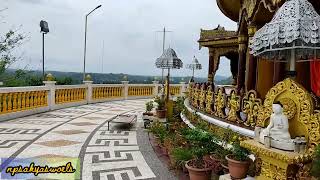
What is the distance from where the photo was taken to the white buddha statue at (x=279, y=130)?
3373 mm

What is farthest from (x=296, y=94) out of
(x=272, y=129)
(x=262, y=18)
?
(x=262, y=18)

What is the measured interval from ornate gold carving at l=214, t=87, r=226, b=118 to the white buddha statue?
7.21ft

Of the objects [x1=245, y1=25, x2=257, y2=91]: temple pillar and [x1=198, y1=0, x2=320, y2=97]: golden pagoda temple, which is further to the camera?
[x1=245, y1=25, x2=257, y2=91]: temple pillar

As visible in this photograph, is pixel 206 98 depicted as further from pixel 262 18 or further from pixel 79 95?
pixel 79 95

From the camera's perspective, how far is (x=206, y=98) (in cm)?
655

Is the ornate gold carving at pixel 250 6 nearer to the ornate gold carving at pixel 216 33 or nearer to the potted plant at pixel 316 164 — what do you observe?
the ornate gold carving at pixel 216 33

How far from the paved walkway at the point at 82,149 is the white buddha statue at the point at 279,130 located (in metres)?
2.12

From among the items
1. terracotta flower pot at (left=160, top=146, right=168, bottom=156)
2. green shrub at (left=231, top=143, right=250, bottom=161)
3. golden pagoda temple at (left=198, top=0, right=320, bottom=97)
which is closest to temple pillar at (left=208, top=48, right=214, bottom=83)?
golden pagoda temple at (left=198, top=0, right=320, bottom=97)

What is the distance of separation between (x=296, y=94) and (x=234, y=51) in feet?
26.1

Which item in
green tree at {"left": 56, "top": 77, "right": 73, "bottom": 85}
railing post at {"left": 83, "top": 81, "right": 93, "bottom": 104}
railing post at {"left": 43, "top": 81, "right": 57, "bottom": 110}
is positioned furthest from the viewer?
green tree at {"left": 56, "top": 77, "right": 73, "bottom": 85}

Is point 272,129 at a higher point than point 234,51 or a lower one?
lower

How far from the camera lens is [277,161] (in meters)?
3.34

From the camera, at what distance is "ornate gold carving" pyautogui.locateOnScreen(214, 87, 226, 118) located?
5.70 m

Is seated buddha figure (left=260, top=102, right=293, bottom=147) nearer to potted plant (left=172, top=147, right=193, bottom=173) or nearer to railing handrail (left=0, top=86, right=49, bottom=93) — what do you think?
potted plant (left=172, top=147, right=193, bottom=173)
